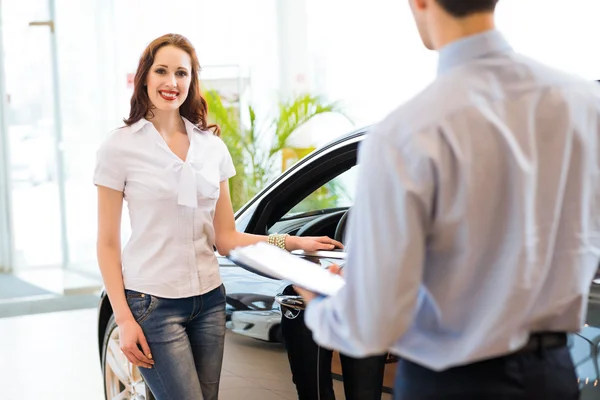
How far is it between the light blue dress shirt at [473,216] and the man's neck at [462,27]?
0.01 m

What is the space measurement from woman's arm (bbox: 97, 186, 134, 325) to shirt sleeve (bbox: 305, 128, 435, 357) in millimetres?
1206

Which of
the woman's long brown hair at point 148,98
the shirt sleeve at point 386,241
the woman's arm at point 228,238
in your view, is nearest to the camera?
the shirt sleeve at point 386,241

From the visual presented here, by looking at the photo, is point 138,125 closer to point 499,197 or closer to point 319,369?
point 319,369

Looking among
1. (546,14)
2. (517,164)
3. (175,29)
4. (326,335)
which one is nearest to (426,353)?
(326,335)

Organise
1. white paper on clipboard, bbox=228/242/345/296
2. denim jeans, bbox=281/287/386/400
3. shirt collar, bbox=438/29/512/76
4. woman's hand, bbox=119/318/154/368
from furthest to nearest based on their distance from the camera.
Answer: woman's hand, bbox=119/318/154/368, denim jeans, bbox=281/287/386/400, white paper on clipboard, bbox=228/242/345/296, shirt collar, bbox=438/29/512/76

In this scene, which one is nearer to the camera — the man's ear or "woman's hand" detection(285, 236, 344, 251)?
the man's ear

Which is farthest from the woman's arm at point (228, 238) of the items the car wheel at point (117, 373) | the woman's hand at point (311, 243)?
the car wheel at point (117, 373)

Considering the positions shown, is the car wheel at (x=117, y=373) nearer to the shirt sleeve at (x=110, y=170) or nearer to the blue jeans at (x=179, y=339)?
the blue jeans at (x=179, y=339)

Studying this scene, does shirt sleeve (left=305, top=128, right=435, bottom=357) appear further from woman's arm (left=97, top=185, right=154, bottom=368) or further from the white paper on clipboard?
woman's arm (left=97, top=185, right=154, bottom=368)

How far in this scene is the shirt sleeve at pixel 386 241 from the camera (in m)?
1.23

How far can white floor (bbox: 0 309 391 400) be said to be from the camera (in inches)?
104

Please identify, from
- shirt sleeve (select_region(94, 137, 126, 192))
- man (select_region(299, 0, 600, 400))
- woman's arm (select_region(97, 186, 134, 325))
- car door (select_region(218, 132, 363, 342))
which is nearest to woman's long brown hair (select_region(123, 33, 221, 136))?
shirt sleeve (select_region(94, 137, 126, 192))

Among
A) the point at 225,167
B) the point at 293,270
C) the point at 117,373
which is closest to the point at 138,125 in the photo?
the point at 225,167

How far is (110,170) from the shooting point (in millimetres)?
2361
